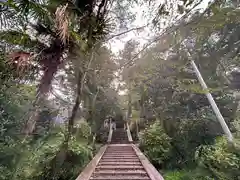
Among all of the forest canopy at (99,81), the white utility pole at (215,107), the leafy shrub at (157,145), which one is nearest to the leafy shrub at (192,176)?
the forest canopy at (99,81)

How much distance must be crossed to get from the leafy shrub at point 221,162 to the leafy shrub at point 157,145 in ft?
4.13

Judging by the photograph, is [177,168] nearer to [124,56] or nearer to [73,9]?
[73,9]

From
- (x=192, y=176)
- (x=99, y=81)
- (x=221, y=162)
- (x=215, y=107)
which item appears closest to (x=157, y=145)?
(x=192, y=176)

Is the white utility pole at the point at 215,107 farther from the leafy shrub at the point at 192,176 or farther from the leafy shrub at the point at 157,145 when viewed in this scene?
the leafy shrub at the point at 157,145

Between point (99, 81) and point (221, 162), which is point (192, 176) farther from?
point (99, 81)

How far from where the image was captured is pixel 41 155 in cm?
370

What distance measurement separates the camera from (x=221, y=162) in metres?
4.37

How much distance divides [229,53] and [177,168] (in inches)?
172

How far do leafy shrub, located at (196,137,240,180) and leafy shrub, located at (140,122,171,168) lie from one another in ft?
4.13

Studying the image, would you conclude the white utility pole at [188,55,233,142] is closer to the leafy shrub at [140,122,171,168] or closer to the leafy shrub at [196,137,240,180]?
the leafy shrub at [196,137,240,180]

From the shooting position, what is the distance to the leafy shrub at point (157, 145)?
19.0 ft

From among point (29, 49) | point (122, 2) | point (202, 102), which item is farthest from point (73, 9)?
point (202, 102)

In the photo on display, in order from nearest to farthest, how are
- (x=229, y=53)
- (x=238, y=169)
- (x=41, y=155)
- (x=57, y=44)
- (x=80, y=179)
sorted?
(x=80, y=179) → (x=57, y=44) → (x=41, y=155) → (x=238, y=169) → (x=229, y=53)

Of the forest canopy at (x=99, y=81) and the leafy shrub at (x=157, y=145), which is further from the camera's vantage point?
the leafy shrub at (x=157, y=145)
